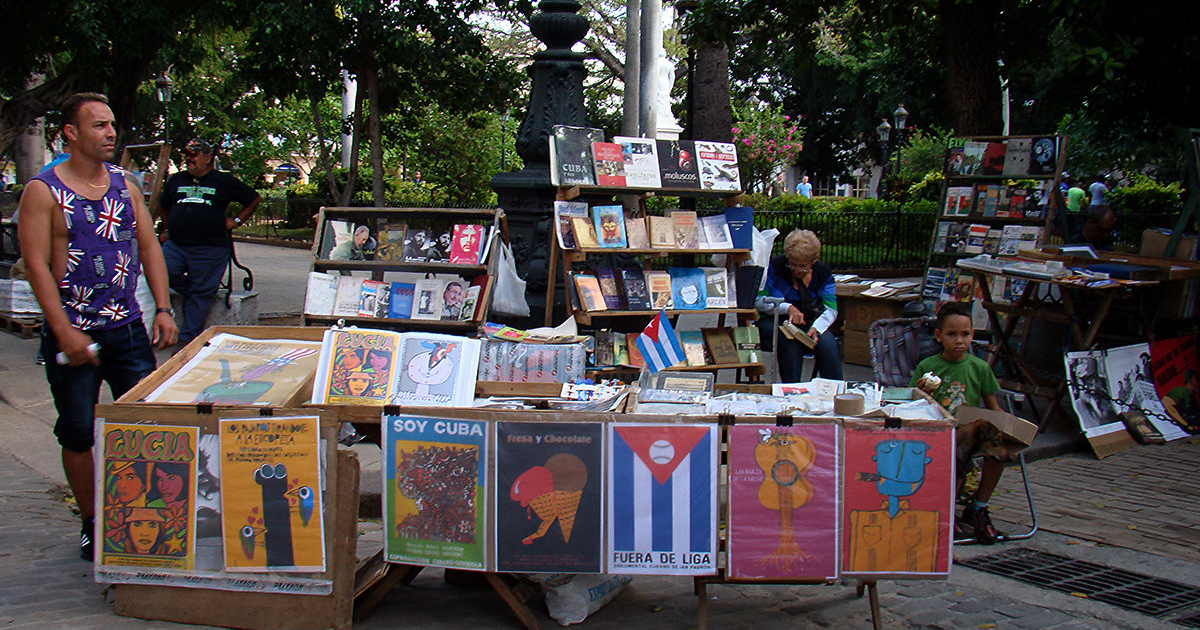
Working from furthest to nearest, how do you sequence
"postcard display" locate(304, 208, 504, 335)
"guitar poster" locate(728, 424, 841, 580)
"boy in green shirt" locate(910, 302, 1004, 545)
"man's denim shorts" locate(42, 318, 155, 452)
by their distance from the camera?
"postcard display" locate(304, 208, 504, 335), "boy in green shirt" locate(910, 302, 1004, 545), "man's denim shorts" locate(42, 318, 155, 452), "guitar poster" locate(728, 424, 841, 580)

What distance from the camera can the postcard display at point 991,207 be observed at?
8.99 meters

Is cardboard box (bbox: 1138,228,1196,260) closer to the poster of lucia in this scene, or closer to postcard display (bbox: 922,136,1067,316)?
postcard display (bbox: 922,136,1067,316)

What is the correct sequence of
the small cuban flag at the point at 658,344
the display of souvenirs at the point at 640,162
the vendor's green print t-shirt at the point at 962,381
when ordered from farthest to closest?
1. the display of souvenirs at the point at 640,162
2. the small cuban flag at the point at 658,344
3. the vendor's green print t-shirt at the point at 962,381

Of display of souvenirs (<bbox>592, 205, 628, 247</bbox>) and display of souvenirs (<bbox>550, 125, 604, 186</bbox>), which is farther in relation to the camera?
display of souvenirs (<bbox>592, 205, 628, 247</bbox>)

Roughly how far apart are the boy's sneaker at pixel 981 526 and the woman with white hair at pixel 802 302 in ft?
6.31

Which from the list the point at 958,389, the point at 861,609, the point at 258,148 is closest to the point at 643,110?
the point at 958,389

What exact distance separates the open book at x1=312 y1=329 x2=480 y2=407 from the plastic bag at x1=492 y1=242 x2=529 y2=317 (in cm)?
247

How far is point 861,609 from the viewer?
4.07m

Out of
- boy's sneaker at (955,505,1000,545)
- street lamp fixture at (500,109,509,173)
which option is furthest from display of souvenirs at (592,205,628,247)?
street lamp fixture at (500,109,509,173)

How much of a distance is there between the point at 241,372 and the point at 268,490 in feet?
2.22

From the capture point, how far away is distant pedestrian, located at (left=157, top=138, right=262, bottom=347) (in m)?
7.59

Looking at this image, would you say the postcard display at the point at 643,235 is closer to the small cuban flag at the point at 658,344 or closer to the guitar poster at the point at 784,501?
the small cuban flag at the point at 658,344

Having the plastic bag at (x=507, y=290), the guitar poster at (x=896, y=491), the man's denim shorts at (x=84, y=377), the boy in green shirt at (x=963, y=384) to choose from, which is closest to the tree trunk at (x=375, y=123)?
the plastic bag at (x=507, y=290)

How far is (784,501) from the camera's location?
143 inches
